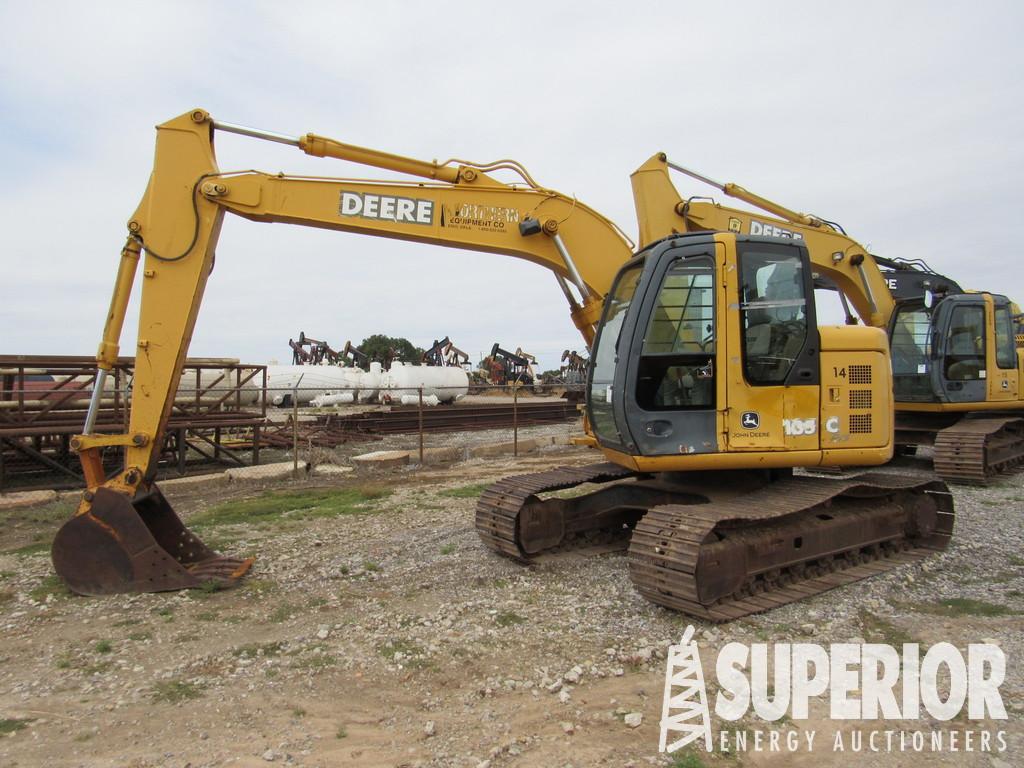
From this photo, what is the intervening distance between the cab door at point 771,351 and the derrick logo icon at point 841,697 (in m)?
1.77

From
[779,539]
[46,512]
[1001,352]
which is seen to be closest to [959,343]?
[1001,352]

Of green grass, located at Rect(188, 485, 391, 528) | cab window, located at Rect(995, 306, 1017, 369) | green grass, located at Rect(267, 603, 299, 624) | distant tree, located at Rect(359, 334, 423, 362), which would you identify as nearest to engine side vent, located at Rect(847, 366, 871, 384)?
green grass, located at Rect(267, 603, 299, 624)

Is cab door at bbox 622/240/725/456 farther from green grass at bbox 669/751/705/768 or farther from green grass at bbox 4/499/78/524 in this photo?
green grass at bbox 4/499/78/524

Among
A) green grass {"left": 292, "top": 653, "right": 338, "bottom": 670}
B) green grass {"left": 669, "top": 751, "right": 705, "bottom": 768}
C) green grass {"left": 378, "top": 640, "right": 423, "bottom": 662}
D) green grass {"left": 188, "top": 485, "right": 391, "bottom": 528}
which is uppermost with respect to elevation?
green grass {"left": 188, "top": 485, "right": 391, "bottom": 528}

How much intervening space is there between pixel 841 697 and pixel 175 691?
3.81 meters

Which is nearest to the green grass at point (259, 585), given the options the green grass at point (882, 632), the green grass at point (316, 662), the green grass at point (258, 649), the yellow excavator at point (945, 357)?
the green grass at point (258, 649)

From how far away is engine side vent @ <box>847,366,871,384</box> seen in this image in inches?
242

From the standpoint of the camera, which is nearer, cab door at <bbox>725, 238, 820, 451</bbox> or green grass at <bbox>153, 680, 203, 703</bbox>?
green grass at <bbox>153, 680, 203, 703</bbox>

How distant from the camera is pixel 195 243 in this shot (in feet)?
20.2

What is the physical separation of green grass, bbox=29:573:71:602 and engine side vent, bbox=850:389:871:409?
670 centimetres

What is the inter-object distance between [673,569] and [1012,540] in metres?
4.62

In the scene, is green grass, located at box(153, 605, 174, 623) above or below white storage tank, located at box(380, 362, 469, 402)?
below

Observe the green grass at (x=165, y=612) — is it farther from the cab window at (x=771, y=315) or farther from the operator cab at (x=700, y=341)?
the cab window at (x=771, y=315)

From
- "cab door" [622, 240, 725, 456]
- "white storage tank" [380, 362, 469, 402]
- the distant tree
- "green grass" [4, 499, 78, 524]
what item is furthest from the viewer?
the distant tree
